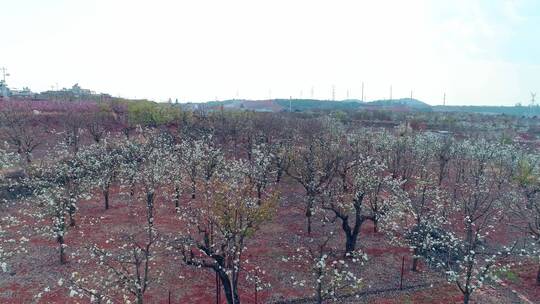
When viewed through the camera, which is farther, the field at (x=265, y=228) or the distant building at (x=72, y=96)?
the distant building at (x=72, y=96)

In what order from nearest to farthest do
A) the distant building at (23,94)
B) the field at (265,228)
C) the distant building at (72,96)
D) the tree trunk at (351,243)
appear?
1. the field at (265,228)
2. the tree trunk at (351,243)
3. the distant building at (72,96)
4. the distant building at (23,94)

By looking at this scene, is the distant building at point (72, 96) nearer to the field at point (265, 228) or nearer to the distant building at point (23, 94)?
the distant building at point (23, 94)

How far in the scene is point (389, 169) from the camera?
38.3m

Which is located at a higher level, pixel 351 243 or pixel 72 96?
pixel 72 96

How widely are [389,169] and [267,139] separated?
15595mm

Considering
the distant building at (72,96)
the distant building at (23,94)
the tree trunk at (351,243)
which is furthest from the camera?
the distant building at (23,94)

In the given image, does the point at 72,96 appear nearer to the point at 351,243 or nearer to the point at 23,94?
the point at 23,94

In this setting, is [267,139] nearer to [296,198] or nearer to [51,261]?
[296,198]

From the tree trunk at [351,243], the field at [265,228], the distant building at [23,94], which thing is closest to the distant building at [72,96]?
the distant building at [23,94]

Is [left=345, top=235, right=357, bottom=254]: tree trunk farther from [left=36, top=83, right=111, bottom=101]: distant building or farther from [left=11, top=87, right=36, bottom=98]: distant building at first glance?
[left=11, top=87, right=36, bottom=98]: distant building

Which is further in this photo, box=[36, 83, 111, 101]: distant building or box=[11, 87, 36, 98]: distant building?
box=[11, 87, 36, 98]: distant building

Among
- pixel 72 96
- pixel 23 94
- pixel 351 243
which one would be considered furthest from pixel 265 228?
pixel 23 94

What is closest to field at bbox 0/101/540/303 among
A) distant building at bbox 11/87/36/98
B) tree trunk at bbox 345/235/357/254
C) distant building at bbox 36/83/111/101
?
tree trunk at bbox 345/235/357/254

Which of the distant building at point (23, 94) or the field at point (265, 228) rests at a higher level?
the distant building at point (23, 94)
